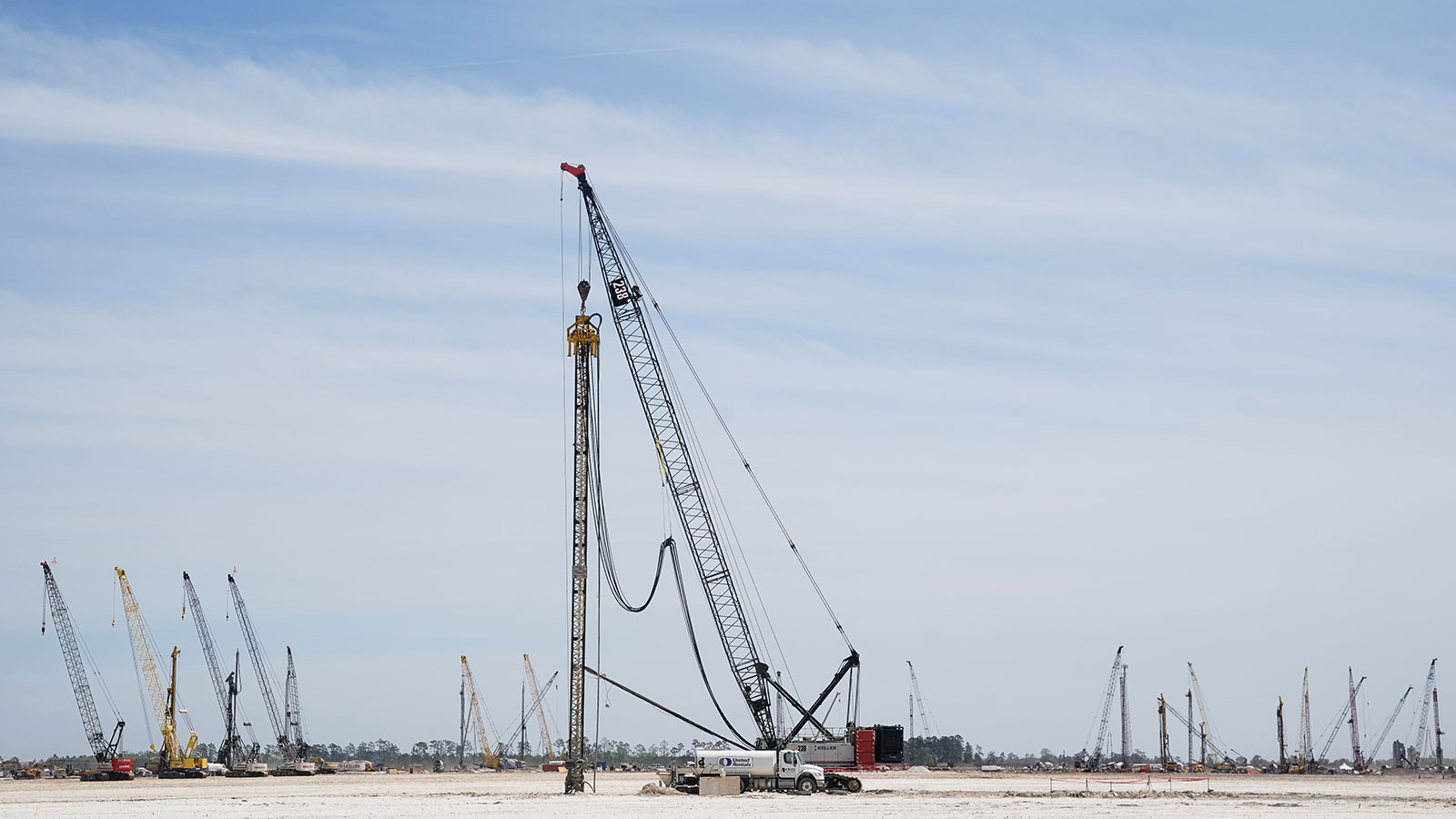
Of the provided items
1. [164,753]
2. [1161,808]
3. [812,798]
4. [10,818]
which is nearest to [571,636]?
[812,798]

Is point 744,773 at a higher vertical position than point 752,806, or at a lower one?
lower

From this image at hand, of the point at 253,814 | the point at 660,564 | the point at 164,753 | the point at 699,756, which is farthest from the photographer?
the point at 164,753

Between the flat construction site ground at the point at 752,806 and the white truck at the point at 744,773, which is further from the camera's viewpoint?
the white truck at the point at 744,773

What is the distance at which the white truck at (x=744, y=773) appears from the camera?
85.8 meters

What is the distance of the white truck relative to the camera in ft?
282

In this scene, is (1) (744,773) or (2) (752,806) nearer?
(2) (752,806)

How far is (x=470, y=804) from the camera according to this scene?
7606cm

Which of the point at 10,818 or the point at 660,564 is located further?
the point at 660,564

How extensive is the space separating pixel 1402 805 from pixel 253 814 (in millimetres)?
58787

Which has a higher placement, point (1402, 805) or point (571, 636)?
point (571, 636)

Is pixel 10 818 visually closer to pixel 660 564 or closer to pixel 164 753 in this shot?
pixel 660 564

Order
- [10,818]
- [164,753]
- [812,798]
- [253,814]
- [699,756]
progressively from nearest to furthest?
[253,814], [10,818], [812,798], [699,756], [164,753]

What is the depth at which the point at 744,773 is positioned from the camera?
8625 cm

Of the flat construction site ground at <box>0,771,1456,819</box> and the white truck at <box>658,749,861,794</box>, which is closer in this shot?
the flat construction site ground at <box>0,771,1456,819</box>
